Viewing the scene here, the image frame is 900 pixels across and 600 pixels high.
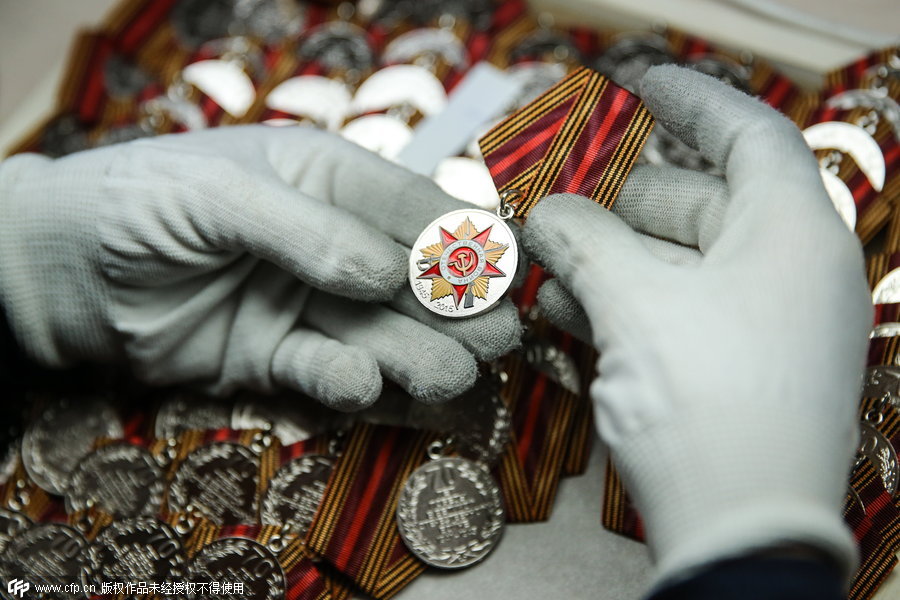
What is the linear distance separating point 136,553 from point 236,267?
1.42ft

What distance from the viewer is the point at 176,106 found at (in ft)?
5.53

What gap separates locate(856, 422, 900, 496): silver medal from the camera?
1.05m

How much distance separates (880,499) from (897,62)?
0.78m

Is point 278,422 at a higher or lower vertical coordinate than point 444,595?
higher

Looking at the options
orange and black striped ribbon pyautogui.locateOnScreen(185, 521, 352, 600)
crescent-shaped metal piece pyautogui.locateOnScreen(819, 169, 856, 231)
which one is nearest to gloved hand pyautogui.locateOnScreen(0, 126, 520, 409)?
orange and black striped ribbon pyautogui.locateOnScreen(185, 521, 352, 600)

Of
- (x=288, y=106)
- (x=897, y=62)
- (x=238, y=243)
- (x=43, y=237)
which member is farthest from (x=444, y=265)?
(x=897, y=62)

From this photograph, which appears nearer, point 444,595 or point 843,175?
point 444,595

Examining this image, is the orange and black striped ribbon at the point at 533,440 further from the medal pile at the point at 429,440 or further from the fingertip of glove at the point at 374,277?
the fingertip of glove at the point at 374,277

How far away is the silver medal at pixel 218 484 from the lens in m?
1.19

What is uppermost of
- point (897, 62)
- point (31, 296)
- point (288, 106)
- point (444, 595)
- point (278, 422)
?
point (897, 62)

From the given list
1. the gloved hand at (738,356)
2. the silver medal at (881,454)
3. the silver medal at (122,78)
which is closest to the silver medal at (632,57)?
the gloved hand at (738,356)

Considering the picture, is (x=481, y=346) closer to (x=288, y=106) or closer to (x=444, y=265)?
(x=444, y=265)

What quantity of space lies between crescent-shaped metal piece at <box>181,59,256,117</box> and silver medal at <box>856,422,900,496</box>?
4.16 ft

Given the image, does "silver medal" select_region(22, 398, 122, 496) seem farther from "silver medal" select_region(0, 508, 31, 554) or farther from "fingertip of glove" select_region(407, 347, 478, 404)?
"fingertip of glove" select_region(407, 347, 478, 404)
